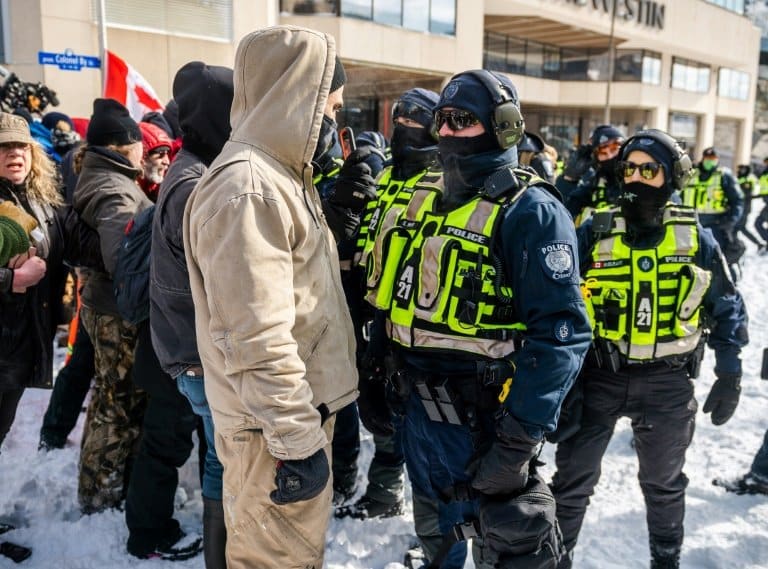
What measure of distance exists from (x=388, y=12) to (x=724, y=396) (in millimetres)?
19001

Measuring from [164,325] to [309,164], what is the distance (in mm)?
902

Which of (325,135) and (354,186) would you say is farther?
(354,186)

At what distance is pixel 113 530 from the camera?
320cm

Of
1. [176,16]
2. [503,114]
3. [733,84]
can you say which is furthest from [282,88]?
[733,84]

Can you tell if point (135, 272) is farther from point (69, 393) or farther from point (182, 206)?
point (69, 393)

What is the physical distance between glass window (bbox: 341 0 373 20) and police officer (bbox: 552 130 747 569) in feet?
58.0

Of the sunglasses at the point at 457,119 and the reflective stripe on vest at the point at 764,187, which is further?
the reflective stripe on vest at the point at 764,187

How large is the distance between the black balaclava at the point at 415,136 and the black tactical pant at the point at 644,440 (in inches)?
60.1

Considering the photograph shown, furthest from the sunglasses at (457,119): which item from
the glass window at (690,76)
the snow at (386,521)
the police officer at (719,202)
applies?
the glass window at (690,76)

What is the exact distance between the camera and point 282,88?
193 cm

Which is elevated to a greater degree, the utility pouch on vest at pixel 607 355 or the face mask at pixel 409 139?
the face mask at pixel 409 139

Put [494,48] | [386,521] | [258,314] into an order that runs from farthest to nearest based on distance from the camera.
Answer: [494,48] → [386,521] → [258,314]

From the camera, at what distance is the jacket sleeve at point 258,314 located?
1.73m

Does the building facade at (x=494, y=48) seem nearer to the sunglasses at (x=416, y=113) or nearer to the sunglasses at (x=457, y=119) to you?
the sunglasses at (x=416, y=113)
